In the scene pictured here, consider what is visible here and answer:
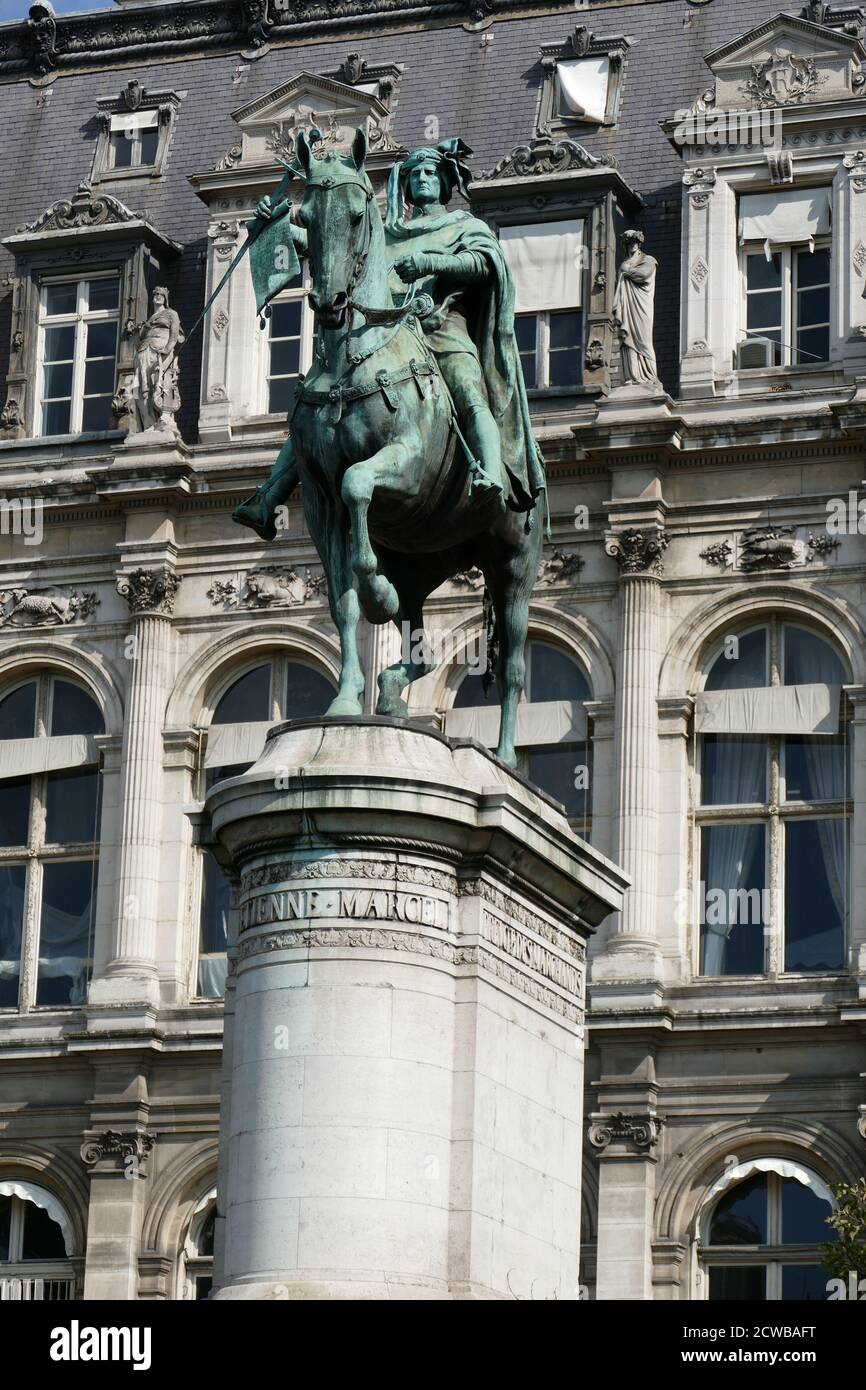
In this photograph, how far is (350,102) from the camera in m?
41.4

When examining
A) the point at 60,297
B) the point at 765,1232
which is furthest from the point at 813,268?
the point at 765,1232

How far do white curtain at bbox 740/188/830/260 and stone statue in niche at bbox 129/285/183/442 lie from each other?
6.80 metres

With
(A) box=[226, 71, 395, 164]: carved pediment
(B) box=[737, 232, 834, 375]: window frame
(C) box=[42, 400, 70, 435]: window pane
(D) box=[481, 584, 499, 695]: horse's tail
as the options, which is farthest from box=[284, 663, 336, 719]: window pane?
(D) box=[481, 584, 499, 695]: horse's tail

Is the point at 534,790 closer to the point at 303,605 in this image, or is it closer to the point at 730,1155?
the point at 730,1155

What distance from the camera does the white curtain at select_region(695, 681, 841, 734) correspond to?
1454 inches

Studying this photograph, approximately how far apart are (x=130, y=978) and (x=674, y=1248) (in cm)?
684

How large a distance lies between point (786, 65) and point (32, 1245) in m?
16.1

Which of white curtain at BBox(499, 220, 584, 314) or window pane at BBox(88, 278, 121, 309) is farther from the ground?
window pane at BBox(88, 278, 121, 309)

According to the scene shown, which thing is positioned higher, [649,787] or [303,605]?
[303,605]

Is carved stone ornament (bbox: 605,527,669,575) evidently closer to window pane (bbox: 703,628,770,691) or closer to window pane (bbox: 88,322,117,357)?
window pane (bbox: 703,628,770,691)

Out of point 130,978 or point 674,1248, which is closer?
point 674,1248

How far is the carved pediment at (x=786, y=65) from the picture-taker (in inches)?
1547
